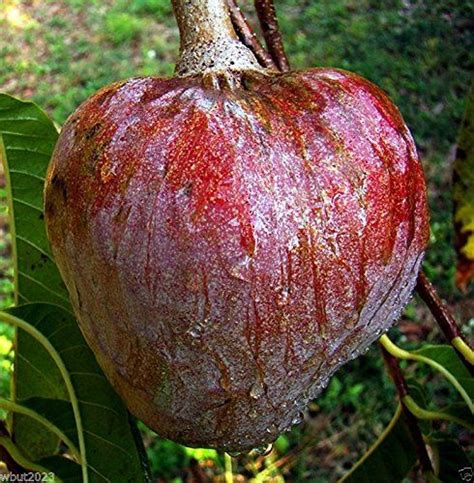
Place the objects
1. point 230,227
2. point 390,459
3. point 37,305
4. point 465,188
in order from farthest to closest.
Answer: point 390,459
point 465,188
point 37,305
point 230,227

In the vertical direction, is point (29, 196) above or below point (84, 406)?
above

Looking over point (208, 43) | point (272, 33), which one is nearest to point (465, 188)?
point (272, 33)

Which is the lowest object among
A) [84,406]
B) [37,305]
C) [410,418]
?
[410,418]

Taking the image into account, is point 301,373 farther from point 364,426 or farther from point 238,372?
point 364,426

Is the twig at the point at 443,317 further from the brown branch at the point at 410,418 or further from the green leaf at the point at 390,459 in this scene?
the green leaf at the point at 390,459

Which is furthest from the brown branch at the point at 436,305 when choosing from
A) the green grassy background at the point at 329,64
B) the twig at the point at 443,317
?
the green grassy background at the point at 329,64

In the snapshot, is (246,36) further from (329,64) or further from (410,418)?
(329,64)

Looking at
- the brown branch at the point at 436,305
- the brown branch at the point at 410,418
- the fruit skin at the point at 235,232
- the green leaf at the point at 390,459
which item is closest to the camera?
the fruit skin at the point at 235,232

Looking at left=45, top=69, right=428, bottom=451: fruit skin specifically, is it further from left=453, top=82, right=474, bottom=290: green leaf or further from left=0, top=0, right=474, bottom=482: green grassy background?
left=0, top=0, right=474, bottom=482: green grassy background
